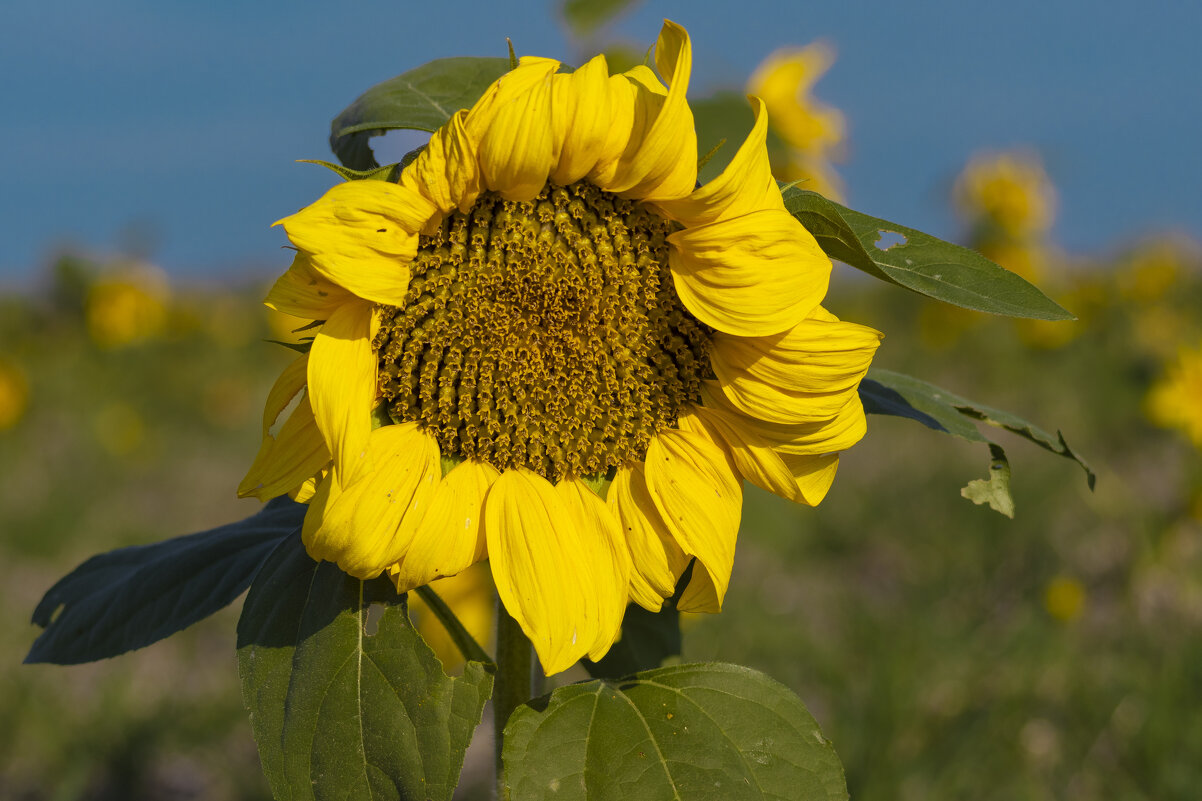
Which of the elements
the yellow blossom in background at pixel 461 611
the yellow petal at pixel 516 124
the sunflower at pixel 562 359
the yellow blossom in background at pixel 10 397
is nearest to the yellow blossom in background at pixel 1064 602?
the yellow blossom in background at pixel 461 611

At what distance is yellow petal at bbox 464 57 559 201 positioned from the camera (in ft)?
3.11

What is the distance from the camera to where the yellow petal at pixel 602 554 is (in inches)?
41.5

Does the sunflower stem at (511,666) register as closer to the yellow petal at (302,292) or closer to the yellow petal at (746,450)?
the yellow petal at (746,450)

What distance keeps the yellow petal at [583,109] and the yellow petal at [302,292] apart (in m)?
0.26

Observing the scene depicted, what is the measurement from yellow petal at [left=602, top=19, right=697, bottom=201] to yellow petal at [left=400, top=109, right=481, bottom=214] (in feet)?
0.51

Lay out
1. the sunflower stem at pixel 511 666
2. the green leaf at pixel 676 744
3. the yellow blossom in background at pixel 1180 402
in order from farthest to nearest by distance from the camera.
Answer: the yellow blossom in background at pixel 1180 402, the sunflower stem at pixel 511 666, the green leaf at pixel 676 744

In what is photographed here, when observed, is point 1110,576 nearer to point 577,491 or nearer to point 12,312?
point 577,491

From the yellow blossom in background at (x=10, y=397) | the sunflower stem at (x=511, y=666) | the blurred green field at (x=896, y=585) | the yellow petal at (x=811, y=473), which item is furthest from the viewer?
the yellow blossom in background at (x=10, y=397)

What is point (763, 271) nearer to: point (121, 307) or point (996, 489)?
point (996, 489)

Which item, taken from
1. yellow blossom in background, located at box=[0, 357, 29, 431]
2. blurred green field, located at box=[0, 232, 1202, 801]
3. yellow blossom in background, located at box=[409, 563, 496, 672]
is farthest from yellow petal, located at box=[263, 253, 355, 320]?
yellow blossom in background, located at box=[0, 357, 29, 431]

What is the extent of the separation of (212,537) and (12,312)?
10.2 metres

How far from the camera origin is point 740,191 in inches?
39.4

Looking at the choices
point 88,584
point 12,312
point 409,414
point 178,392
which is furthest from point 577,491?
point 12,312

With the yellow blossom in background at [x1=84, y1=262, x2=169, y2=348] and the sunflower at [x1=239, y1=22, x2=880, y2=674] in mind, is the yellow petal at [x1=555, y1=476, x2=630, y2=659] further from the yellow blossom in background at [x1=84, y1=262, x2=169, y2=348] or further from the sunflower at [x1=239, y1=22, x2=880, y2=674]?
the yellow blossom in background at [x1=84, y1=262, x2=169, y2=348]
